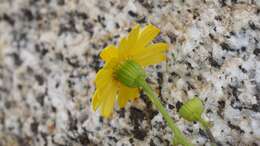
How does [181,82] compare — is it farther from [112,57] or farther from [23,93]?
[23,93]

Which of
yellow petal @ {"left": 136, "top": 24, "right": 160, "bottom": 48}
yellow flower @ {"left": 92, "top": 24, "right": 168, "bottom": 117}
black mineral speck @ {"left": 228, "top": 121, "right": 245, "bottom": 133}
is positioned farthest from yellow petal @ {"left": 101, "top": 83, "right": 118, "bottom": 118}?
black mineral speck @ {"left": 228, "top": 121, "right": 245, "bottom": 133}

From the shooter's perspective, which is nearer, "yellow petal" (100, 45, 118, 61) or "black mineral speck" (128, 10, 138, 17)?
"yellow petal" (100, 45, 118, 61)

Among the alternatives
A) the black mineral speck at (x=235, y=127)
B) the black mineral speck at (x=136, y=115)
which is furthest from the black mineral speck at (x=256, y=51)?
the black mineral speck at (x=136, y=115)

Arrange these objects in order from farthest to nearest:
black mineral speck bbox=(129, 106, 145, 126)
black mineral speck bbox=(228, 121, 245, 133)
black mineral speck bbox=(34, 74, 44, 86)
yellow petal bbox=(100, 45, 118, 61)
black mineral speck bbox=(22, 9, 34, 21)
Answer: black mineral speck bbox=(22, 9, 34, 21), black mineral speck bbox=(34, 74, 44, 86), black mineral speck bbox=(129, 106, 145, 126), black mineral speck bbox=(228, 121, 245, 133), yellow petal bbox=(100, 45, 118, 61)

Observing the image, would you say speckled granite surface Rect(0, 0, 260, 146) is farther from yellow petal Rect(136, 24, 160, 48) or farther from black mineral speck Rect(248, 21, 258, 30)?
yellow petal Rect(136, 24, 160, 48)

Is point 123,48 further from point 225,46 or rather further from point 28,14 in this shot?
point 28,14

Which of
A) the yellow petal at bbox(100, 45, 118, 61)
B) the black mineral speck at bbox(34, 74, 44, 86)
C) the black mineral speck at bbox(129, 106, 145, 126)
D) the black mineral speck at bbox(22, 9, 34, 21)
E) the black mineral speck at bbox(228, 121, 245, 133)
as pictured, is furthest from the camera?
the black mineral speck at bbox(22, 9, 34, 21)
